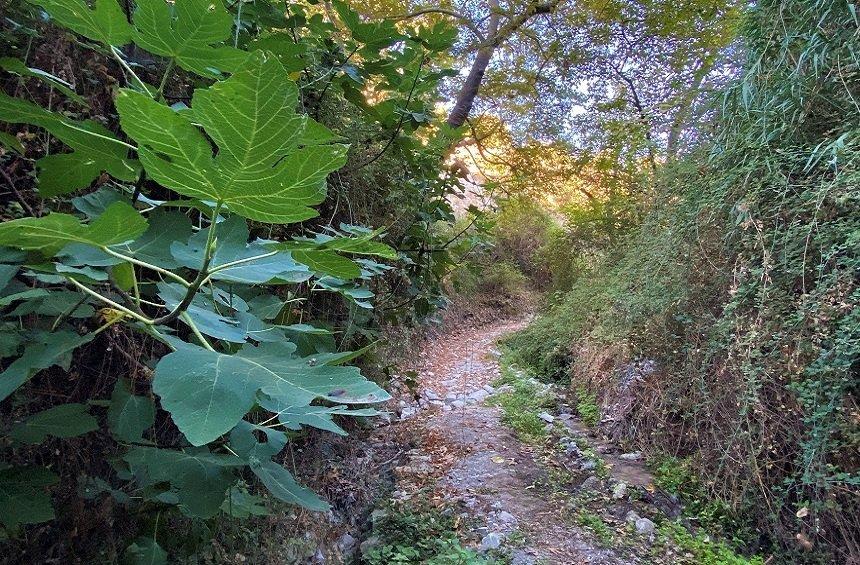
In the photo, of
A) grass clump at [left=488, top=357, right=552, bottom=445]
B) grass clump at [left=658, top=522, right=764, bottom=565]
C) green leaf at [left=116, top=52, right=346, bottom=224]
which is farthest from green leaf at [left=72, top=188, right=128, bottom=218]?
grass clump at [left=488, top=357, right=552, bottom=445]

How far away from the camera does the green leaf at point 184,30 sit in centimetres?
51

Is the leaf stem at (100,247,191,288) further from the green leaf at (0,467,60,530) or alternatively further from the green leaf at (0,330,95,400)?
the green leaf at (0,467,60,530)

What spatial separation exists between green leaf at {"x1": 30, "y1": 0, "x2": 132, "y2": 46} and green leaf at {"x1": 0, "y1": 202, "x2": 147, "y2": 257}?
0.82 feet

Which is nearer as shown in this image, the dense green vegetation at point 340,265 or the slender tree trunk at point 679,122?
the dense green vegetation at point 340,265

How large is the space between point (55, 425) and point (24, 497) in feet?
0.37

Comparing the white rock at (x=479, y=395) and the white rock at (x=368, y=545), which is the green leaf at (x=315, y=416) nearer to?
the white rock at (x=368, y=545)

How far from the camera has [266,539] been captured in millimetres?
1527

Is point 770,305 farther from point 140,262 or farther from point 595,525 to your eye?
point 140,262

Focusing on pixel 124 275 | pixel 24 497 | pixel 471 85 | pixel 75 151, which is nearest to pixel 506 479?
pixel 24 497

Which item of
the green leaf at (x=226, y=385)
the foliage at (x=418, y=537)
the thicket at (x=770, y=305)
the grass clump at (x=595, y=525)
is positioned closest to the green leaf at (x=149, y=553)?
the green leaf at (x=226, y=385)

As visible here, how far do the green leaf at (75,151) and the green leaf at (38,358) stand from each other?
0.69 ft

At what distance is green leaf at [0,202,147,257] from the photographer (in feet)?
1.30

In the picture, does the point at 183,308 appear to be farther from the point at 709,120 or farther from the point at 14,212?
the point at 709,120

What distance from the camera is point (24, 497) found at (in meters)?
0.66
